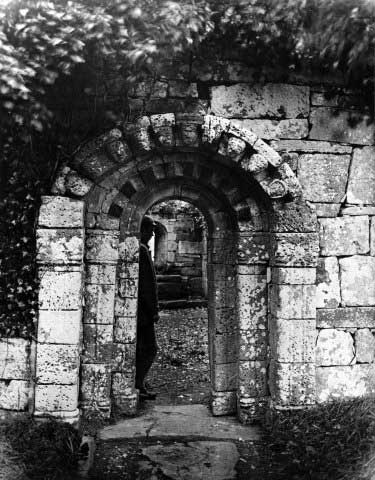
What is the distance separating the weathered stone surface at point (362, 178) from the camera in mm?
5059

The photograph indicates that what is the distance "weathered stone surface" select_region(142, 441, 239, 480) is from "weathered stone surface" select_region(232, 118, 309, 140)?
2899mm

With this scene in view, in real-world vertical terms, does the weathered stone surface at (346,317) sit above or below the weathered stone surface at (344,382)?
above

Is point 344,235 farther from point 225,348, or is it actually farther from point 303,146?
point 225,348

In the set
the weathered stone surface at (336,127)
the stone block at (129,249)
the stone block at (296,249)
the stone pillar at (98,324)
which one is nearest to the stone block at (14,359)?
the stone pillar at (98,324)

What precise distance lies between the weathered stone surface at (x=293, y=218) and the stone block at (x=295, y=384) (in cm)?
127

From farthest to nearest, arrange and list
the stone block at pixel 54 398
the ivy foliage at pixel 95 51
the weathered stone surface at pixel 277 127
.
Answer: the weathered stone surface at pixel 277 127 < the stone block at pixel 54 398 < the ivy foliage at pixel 95 51

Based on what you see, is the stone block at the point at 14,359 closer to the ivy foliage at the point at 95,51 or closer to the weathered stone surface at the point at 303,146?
the ivy foliage at the point at 95,51

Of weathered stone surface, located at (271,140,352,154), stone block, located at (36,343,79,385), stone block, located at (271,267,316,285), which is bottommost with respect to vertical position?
stone block, located at (36,343,79,385)

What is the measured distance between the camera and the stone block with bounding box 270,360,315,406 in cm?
483

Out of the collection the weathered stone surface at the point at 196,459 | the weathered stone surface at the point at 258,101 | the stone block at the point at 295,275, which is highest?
the weathered stone surface at the point at 258,101

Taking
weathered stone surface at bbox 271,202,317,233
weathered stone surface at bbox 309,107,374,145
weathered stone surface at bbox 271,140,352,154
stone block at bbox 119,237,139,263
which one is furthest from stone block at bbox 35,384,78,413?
weathered stone surface at bbox 309,107,374,145

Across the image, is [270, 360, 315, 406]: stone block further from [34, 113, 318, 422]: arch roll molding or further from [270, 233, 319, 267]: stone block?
[270, 233, 319, 267]: stone block

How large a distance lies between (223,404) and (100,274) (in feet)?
6.11

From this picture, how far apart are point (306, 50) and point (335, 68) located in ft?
1.04
